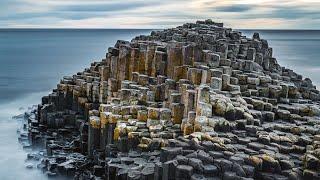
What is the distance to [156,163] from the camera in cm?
1279

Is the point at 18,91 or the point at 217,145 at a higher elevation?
the point at 217,145

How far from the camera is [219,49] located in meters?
19.6

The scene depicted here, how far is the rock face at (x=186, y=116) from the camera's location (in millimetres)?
12117

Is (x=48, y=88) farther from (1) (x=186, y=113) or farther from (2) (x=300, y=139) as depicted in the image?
(2) (x=300, y=139)

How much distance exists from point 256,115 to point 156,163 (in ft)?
12.3

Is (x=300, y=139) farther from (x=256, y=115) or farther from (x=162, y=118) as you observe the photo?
(x=162, y=118)

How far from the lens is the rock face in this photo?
1212 cm

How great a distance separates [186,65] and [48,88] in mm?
21356

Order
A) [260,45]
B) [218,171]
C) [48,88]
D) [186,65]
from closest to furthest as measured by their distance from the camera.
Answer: [218,171], [186,65], [260,45], [48,88]

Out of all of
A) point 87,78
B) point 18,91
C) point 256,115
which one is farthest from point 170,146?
point 18,91

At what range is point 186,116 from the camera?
15672 millimetres

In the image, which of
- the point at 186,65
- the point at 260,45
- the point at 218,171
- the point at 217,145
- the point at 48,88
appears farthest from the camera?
the point at 48,88

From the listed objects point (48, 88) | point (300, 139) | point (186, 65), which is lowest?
point (48, 88)

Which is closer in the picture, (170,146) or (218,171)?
(218,171)
